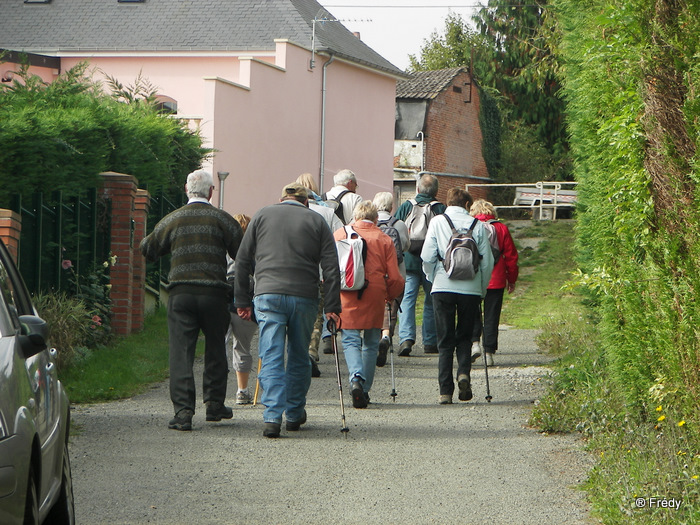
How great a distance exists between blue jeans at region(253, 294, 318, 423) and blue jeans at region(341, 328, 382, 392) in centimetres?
125

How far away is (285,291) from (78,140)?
4.88 meters

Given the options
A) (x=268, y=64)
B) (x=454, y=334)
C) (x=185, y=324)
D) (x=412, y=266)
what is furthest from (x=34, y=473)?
(x=268, y=64)

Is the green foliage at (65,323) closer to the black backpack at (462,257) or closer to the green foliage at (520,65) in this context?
the black backpack at (462,257)

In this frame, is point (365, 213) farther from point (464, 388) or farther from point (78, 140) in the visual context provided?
point (78, 140)

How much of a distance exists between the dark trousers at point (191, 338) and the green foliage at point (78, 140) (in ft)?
10.8

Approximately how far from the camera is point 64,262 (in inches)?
511

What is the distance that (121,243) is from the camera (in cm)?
1454

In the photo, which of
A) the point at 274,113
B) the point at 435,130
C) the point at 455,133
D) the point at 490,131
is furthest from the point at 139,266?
the point at 490,131

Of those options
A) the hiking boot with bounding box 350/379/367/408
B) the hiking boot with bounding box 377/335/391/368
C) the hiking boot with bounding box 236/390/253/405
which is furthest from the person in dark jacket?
the hiking boot with bounding box 236/390/253/405

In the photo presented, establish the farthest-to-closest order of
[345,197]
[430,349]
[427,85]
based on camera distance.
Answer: [427,85] < [430,349] < [345,197]

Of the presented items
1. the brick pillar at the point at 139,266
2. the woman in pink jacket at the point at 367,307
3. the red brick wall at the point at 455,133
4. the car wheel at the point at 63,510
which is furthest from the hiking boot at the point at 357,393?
the red brick wall at the point at 455,133

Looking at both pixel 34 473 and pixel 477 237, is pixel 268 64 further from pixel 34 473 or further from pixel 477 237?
pixel 34 473

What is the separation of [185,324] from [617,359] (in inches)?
132

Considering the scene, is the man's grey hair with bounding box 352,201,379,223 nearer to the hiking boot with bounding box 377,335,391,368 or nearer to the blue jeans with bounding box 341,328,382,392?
the blue jeans with bounding box 341,328,382,392
